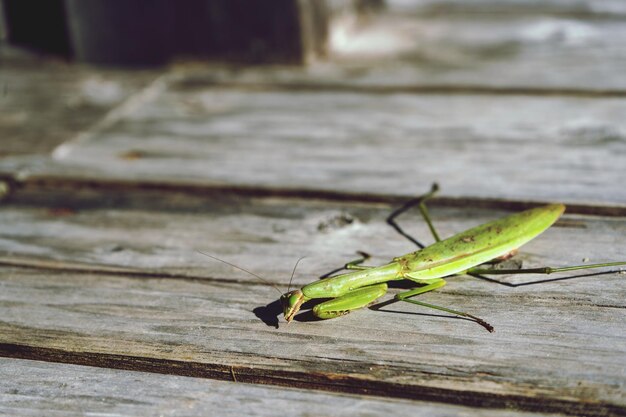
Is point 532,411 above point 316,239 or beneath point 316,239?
beneath

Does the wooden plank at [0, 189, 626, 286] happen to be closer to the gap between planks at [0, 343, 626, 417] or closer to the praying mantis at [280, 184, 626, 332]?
the praying mantis at [280, 184, 626, 332]

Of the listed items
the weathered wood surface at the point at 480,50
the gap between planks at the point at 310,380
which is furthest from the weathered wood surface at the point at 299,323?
the weathered wood surface at the point at 480,50

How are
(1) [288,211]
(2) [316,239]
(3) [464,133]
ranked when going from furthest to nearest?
1. (3) [464,133]
2. (1) [288,211]
3. (2) [316,239]

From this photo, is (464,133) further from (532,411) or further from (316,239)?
(532,411)

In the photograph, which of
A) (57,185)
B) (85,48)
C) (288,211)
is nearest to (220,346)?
(288,211)

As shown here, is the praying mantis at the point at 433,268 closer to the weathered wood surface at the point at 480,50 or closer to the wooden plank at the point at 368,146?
the wooden plank at the point at 368,146

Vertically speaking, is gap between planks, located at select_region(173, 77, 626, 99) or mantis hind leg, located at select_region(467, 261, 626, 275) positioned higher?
gap between planks, located at select_region(173, 77, 626, 99)

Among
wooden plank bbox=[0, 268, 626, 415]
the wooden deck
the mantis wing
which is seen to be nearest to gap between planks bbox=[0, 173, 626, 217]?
the wooden deck
